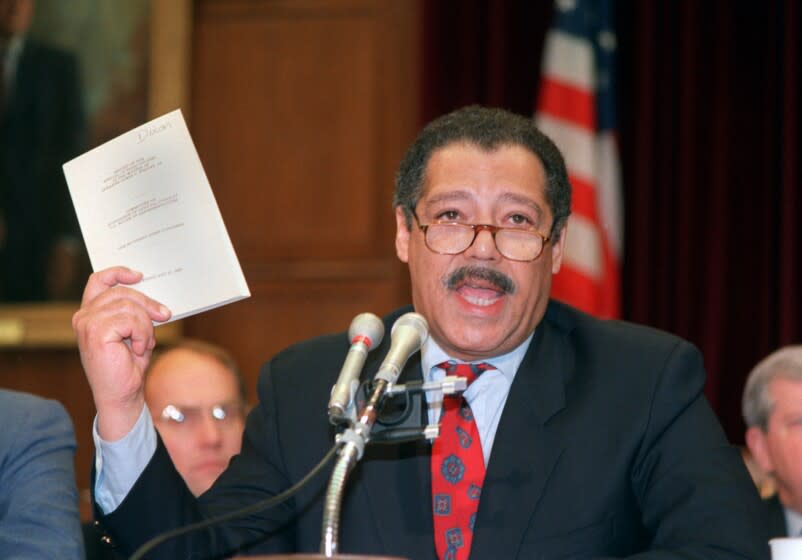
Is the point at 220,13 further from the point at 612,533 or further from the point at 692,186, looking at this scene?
the point at 612,533

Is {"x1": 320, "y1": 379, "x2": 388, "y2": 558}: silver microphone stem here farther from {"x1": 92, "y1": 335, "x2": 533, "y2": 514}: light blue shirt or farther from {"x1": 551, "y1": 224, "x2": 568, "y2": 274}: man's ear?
{"x1": 551, "y1": 224, "x2": 568, "y2": 274}: man's ear

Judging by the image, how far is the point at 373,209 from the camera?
6.12 m

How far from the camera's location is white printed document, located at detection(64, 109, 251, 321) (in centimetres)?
240

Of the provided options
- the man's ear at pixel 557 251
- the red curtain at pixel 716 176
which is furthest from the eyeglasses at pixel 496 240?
the red curtain at pixel 716 176

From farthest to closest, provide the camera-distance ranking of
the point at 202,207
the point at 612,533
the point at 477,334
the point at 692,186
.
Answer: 1. the point at 692,186
2. the point at 477,334
3. the point at 612,533
4. the point at 202,207

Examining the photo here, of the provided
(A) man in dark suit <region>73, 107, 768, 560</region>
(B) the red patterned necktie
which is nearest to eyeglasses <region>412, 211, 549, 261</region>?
(A) man in dark suit <region>73, 107, 768, 560</region>

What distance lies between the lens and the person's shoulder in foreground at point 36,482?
2504 millimetres

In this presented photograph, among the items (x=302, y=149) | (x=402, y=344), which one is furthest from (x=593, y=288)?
(x=402, y=344)

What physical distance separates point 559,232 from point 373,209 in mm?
3132

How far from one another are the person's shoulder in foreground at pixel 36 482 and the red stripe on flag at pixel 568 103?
10.7 feet

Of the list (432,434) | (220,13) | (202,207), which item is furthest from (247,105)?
(432,434)

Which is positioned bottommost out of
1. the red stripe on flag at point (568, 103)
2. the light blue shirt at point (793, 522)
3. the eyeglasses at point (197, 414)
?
the light blue shirt at point (793, 522)

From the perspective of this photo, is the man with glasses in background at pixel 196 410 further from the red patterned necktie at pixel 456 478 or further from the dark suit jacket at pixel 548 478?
the red patterned necktie at pixel 456 478

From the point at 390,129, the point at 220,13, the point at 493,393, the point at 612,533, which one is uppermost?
the point at 220,13
